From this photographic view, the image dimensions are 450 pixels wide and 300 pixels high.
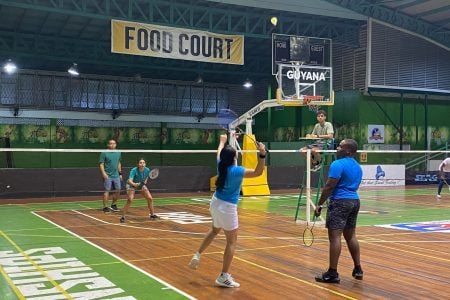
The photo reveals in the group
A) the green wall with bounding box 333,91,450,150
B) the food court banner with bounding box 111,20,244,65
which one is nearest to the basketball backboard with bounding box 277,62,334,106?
the food court banner with bounding box 111,20,244,65

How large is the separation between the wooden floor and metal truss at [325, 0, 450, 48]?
18339mm

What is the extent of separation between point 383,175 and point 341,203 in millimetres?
23546

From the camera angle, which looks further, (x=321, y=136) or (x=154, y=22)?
(x=154, y=22)

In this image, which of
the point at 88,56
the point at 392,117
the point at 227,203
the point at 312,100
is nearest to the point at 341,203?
the point at 227,203

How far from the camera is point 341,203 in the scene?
755 cm

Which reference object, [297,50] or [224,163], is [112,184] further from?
[297,50]

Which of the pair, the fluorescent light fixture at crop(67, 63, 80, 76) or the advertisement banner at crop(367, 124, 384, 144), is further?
the fluorescent light fixture at crop(67, 63, 80, 76)

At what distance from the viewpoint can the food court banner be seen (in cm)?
2292

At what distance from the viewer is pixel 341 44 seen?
1229 inches

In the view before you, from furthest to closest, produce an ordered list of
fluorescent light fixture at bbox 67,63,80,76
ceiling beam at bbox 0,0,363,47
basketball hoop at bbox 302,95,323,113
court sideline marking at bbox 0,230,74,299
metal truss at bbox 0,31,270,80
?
fluorescent light fixture at bbox 67,63,80,76 → metal truss at bbox 0,31,270,80 → ceiling beam at bbox 0,0,363,47 → basketball hoop at bbox 302,95,323,113 → court sideline marking at bbox 0,230,74,299

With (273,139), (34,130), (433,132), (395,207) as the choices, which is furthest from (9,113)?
(433,132)

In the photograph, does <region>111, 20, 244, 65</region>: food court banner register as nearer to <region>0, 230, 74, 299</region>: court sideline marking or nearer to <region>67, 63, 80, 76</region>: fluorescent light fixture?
<region>67, 63, 80, 76</region>: fluorescent light fixture

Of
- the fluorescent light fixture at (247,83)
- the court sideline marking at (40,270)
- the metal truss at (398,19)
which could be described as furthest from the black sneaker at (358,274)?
the fluorescent light fixture at (247,83)

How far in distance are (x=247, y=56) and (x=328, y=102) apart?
54.6ft
